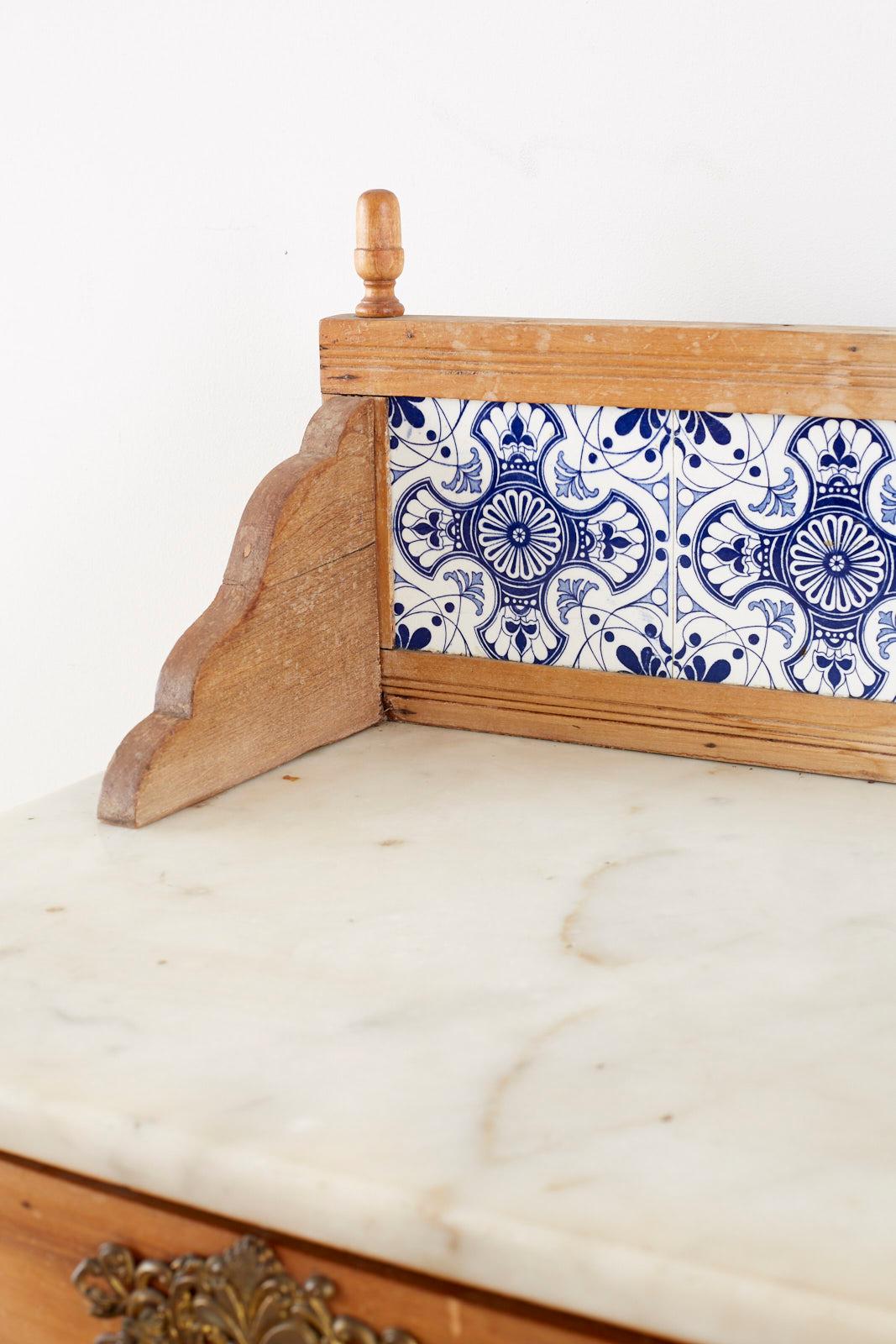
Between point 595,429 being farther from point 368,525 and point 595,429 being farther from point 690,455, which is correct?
point 368,525

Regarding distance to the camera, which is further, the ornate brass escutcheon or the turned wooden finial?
the turned wooden finial

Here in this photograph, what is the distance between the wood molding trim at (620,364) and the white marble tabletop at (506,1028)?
23cm

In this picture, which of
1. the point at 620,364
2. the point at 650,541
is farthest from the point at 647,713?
the point at 620,364

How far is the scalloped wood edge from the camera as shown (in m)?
0.88

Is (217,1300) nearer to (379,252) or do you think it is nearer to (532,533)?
(532,533)

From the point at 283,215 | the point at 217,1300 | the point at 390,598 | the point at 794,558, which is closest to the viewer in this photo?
the point at 217,1300

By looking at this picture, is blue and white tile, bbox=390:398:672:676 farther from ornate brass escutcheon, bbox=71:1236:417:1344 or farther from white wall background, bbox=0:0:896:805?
ornate brass escutcheon, bbox=71:1236:417:1344

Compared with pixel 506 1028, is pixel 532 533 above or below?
above

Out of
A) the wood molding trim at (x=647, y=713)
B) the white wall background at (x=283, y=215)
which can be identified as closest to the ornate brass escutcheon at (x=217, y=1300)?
Answer: the wood molding trim at (x=647, y=713)

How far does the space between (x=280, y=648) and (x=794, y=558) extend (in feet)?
1.05

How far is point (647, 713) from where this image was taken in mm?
963

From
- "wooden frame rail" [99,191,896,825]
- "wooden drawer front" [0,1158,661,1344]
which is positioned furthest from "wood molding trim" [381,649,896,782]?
"wooden drawer front" [0,1158,661,1344]

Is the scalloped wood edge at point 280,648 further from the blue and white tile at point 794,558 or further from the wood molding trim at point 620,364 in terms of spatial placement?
the blue and white tile at point 794,558

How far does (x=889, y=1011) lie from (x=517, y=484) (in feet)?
1.52
